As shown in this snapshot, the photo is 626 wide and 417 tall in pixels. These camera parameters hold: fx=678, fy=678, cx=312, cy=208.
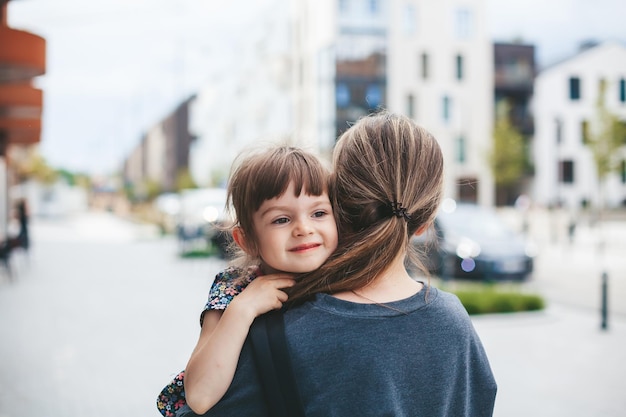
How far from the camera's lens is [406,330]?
1458 mm

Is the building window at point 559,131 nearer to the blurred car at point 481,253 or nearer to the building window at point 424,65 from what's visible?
the building window at point 424,65

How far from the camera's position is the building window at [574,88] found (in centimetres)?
4697

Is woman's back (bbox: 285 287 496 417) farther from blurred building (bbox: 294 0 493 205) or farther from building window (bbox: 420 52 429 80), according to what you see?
building window (bbox: 420 52 429 80)

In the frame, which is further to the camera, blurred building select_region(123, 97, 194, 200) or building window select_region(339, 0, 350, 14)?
blurred building select_region(123, 97, 194, 200)

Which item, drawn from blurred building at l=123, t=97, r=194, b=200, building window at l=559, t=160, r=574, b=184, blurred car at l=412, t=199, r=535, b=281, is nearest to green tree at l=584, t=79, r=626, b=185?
building window at l=559, t=160, r=574, b=184

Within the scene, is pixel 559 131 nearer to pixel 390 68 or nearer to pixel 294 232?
pixel 390 68

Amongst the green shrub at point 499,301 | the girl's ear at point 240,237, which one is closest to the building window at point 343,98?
the green shrub at point 499,301

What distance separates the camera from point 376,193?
154 centimetres

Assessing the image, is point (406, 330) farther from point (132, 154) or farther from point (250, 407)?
point (132, 154)

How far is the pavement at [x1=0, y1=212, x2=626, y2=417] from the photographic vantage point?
580 cm

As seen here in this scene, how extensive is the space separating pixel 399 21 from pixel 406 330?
43.7 metres

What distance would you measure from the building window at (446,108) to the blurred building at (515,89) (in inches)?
190

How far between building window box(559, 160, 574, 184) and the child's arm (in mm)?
50323

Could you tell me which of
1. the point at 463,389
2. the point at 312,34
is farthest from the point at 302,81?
the point at 463,389
